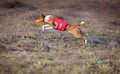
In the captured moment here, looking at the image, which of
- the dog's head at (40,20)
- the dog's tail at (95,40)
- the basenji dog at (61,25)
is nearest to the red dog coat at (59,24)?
the basenji dog at (61,25)

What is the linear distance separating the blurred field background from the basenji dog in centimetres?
7

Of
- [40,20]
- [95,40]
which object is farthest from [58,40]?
[95,40]

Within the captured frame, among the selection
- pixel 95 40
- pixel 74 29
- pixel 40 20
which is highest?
pixel 40 20

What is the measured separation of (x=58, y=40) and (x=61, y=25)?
19 centimetres

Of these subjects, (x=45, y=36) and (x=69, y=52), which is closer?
(x=69, y=52)

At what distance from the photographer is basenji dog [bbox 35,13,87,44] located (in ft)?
15.4

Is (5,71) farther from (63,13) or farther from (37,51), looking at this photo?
(63,13)

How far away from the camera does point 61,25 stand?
15.4 ft

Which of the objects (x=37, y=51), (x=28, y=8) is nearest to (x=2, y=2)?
(x=28, y=8)

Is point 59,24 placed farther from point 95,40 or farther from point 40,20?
point 95,40

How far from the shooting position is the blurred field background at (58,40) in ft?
13.4

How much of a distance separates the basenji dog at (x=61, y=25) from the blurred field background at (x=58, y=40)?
73 millimetres

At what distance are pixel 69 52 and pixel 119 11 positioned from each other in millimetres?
1323

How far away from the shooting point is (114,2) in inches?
211
